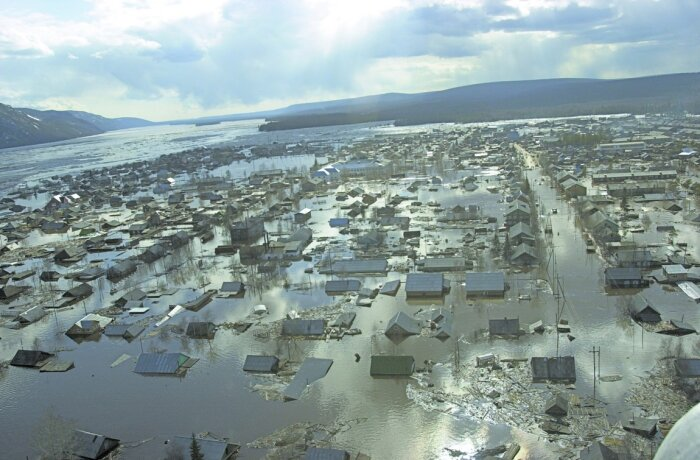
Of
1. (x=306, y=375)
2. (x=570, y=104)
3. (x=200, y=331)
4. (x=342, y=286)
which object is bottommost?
(x=306, y=375)

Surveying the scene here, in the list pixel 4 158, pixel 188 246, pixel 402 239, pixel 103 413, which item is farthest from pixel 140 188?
pixel 4 158

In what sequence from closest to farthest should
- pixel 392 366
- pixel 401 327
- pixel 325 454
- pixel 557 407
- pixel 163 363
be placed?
pixel 325 454
pixel 557 407
pixel 392 366
pixel 163 363
pixel 401 327

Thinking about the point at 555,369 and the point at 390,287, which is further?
the point at 390,287

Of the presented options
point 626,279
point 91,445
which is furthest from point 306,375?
point 626,279

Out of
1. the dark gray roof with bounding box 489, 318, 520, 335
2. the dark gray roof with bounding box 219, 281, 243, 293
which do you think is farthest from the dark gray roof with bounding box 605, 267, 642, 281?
the dark gray roof with bounding box 219, 281, 243, 293

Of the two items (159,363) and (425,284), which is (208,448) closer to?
(159,363)

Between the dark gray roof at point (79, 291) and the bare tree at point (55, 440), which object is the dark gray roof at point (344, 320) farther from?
the dark gray roof at point (79, 291)

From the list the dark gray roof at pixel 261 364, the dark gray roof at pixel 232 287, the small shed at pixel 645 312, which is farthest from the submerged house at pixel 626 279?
the dark gray roof at pixel 232 287
